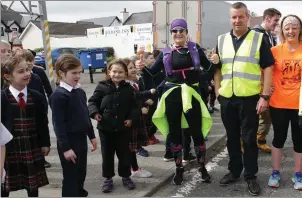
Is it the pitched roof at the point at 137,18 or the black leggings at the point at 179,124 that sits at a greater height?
the pitched roof at the point at 137,18

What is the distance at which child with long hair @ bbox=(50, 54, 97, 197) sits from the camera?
3.28 metres

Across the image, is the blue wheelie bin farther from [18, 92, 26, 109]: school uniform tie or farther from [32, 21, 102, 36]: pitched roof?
[32, 21, 102, 36]: pitched roof

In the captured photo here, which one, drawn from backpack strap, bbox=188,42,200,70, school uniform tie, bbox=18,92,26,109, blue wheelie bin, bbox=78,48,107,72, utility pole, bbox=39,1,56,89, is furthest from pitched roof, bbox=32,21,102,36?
school uniform tie, bbox=18,92,26,109

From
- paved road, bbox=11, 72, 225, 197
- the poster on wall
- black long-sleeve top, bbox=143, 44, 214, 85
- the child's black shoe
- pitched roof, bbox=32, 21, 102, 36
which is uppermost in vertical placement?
pitched roof, bbox=32, 21, 102, 36

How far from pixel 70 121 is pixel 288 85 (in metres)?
2.55

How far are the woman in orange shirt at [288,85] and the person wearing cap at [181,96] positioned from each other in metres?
0.81

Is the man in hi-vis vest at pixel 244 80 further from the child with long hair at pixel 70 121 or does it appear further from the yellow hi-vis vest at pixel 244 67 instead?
the child with long hair at pixel 70 121

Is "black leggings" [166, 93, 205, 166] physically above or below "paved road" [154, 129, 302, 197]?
above

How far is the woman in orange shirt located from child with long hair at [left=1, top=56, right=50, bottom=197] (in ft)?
9.00

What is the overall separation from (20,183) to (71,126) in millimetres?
724

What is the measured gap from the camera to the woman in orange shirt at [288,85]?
3.90m

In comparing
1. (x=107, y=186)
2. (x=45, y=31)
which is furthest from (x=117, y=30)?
(x=107, y=186)

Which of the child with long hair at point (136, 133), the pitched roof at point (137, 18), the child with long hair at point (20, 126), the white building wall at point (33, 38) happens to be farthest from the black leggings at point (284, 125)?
the white building wall at point (33, 38)

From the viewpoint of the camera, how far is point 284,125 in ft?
13.3
